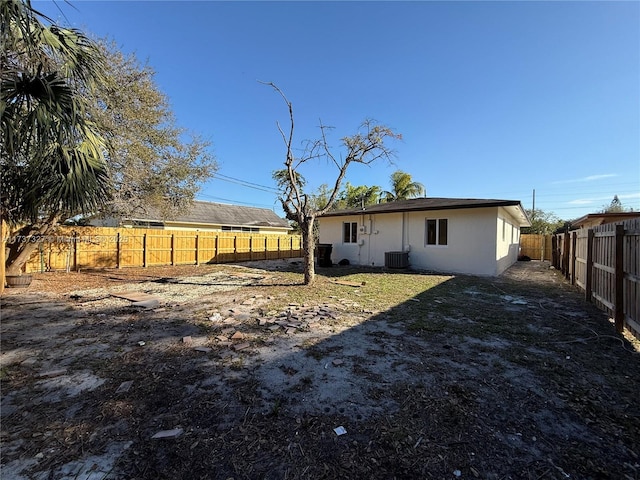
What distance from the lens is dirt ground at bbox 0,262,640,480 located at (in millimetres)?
1886

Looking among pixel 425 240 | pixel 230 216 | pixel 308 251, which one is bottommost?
pixel 308 251

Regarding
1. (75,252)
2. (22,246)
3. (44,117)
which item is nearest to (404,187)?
(75,252)

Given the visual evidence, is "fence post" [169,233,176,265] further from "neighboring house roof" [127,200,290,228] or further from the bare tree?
the bare tree

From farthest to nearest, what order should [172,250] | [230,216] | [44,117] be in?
[230,216], [172,250], [44,117]

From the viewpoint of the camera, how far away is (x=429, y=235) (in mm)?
12602

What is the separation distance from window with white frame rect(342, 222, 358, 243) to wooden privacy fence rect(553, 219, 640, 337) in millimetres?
9370

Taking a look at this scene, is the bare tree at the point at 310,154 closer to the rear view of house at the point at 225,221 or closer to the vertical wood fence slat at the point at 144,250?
the vertical wood fence slat at the point at 144,250

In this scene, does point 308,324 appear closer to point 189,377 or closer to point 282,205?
point 189,377

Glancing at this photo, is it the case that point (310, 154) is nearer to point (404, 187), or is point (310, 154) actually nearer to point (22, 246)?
point (22, 246)

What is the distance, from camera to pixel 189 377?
302 cm

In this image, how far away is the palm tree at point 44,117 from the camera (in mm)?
3814

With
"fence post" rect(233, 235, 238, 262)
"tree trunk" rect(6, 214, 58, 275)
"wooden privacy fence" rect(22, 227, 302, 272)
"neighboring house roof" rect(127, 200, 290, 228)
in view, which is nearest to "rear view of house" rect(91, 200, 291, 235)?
"neighboring house roof" rect(127, 200, 290, 228)

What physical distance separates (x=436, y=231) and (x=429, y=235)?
1.17 ft

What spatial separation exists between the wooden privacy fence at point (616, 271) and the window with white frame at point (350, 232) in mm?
9370
